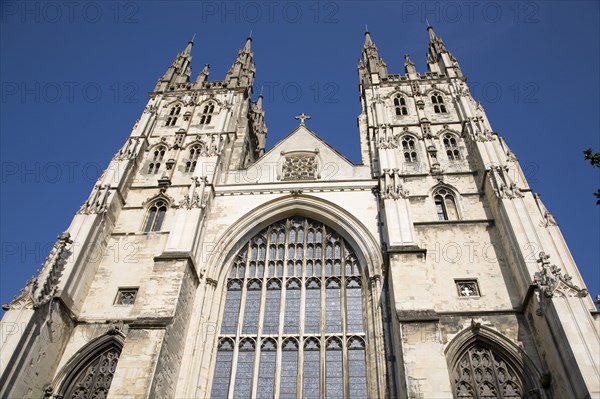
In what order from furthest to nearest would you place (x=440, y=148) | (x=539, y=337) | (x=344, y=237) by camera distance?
1. (x=440, y=148)
2. (x=344, y=237)
3. (x=539, y=337)

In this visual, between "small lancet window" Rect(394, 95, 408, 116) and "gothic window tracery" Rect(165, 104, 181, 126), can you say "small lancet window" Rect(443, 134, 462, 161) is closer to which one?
"small lancet window" Rect(394, 95, 408, 116)

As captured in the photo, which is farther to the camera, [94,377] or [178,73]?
[178,73]

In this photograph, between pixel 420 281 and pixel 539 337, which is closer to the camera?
pixel 539 337

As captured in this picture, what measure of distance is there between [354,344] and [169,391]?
4763 millimetres

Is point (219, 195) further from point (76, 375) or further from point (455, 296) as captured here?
point (455, 296)

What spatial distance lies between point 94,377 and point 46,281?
2730 millimetres

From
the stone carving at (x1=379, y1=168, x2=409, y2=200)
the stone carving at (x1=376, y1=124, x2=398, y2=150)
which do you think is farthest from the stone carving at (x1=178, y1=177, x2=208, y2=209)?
the stone carving at (x1=376, y1=124, x2=398, y2=150)

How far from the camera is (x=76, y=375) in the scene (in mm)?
12008

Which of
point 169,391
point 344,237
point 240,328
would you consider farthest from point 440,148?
point 169,391

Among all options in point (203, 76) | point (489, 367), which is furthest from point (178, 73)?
point (489, 367)

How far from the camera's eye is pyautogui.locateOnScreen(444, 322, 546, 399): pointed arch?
1071 cm

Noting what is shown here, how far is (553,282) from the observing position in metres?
10.6

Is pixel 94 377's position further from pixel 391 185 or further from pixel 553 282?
pixel 553 282

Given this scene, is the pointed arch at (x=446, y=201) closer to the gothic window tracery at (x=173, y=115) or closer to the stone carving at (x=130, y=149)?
the stone carving at (x=130, y=149)
